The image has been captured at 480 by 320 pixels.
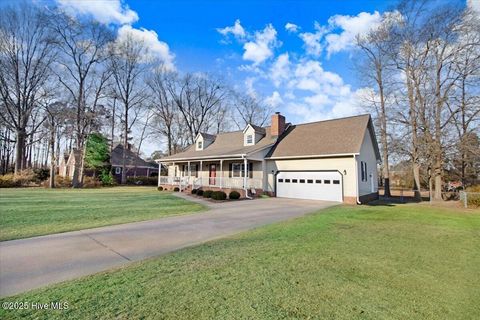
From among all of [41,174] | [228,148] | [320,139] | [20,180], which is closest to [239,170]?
[228,148]

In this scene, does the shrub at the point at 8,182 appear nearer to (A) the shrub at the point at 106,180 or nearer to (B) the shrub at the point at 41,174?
(B) the shrub at the point at 41,174

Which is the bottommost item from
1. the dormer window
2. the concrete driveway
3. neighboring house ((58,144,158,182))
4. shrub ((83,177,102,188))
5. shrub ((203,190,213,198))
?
the concrete driveway

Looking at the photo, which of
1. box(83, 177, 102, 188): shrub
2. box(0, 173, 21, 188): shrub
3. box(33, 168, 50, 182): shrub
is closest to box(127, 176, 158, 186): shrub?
box(83, 177, 102, 188): shrub

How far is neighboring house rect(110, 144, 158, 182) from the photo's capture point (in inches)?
1531

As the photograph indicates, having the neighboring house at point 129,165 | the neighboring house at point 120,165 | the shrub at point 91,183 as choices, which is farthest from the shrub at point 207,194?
the neighboring house at point 129,165

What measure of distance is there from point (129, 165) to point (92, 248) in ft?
124

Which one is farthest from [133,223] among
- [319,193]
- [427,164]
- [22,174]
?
[22,174]

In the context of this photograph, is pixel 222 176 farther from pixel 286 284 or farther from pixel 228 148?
pixel 286 284

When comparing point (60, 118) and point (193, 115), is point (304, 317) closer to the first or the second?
point (60, 118)

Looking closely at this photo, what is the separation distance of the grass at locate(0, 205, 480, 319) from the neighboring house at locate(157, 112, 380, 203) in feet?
35.7

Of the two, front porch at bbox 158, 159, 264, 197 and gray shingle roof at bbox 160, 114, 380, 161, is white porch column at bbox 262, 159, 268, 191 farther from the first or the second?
gray shingle roof at bbox 160, 114, 380, 161

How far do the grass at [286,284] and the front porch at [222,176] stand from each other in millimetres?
13793

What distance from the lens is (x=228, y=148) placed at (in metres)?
25.4

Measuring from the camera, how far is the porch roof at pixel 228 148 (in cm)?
2104
